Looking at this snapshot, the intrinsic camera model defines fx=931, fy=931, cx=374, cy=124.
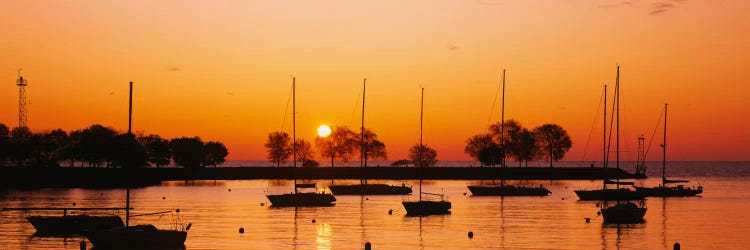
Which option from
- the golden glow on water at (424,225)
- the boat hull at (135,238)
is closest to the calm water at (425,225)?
the golden glow on water at (424,225)

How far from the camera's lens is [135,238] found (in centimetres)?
5803

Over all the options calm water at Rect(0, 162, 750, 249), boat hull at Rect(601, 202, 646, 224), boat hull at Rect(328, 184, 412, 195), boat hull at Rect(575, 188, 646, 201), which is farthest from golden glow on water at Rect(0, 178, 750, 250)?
boat hull at Rect(328, 184, 412, 195)

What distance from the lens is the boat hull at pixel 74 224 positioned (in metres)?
71.6

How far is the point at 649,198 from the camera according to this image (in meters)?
135

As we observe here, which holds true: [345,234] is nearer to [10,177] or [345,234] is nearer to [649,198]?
[649,198]

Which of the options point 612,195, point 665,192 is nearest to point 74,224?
point 612,195

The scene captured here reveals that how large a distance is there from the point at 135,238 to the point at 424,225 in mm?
33318

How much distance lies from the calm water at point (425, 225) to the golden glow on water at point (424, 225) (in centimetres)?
8

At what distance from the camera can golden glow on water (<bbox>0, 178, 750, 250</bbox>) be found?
69.0m

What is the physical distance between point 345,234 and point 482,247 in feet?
44.4

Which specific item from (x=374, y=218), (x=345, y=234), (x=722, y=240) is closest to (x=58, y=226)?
(x=345, y=234)

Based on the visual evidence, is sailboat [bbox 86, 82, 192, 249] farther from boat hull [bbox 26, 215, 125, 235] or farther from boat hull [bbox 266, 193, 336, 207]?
boat hull [bbox 266, 193, 336, 207]

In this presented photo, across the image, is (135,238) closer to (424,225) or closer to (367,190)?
(424,225)

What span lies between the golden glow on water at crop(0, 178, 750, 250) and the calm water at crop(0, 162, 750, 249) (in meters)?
0.08
